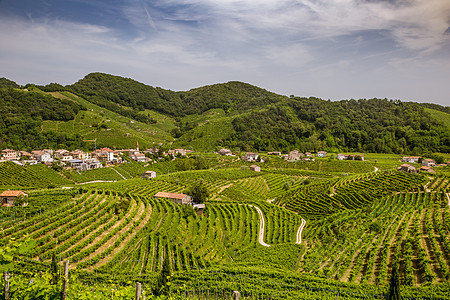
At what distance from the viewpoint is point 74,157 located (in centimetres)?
7131

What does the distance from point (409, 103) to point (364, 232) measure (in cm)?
12320

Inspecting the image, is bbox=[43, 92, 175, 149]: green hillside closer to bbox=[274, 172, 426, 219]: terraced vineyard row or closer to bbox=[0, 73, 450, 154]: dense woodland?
bbox=[0, 73, 450, 154]: dense woodland

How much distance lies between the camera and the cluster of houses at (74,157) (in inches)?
2478

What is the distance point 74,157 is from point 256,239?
194 feet

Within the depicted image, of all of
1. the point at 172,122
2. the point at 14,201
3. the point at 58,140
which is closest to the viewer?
the point at 14,201

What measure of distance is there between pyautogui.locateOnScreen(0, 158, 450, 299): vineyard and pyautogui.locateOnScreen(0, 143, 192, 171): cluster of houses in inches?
1041

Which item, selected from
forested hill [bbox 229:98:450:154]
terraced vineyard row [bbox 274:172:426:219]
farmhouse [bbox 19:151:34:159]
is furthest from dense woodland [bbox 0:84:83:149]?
terraced vineyard row [bbox 274:172:426:219]

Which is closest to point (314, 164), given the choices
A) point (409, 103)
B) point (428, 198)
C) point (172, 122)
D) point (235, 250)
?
point (428, 198)

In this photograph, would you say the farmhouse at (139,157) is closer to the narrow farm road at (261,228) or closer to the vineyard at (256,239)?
the vineyard at (256,239)

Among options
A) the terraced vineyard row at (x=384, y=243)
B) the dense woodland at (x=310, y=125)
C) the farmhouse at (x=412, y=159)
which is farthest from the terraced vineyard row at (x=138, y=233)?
the farmhouse at (x=412, y=159)

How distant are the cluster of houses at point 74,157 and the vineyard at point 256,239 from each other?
26439mm

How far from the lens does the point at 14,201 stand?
27703 millimetres

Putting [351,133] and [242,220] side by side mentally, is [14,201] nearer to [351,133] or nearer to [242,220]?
[242,220]

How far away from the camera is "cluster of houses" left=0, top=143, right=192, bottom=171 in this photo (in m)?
62.9
